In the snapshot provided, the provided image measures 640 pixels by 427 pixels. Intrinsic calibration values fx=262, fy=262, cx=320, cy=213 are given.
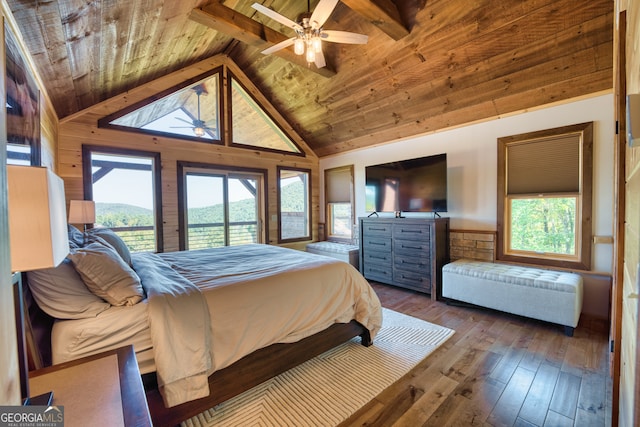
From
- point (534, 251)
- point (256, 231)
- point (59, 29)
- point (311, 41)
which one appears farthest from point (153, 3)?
point (534, 251)

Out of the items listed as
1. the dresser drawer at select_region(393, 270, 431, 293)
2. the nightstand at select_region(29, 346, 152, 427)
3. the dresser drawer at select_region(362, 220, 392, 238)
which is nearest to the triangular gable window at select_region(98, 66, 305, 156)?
the dresser drawer at select_region(362, 220, 392, 238)

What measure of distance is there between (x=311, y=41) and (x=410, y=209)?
278 centimetres

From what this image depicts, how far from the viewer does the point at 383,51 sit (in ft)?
11.0

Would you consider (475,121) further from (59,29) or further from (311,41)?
(59,29)

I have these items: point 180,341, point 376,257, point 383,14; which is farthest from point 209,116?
point 180,341

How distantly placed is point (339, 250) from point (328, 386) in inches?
124

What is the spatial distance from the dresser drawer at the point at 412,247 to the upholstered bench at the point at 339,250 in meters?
0.99

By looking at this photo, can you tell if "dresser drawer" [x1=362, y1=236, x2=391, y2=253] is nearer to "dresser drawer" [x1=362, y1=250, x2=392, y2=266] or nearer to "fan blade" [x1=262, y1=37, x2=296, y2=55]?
"dresser drawer" [x1=362, y1=250, x2=392, y2=266]

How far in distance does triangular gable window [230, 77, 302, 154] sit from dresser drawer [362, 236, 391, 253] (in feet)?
8.41

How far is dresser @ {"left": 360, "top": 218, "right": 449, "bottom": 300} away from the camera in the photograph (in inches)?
146

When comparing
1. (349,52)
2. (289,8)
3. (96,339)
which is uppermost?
(289,8)

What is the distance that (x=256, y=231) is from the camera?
5191 millimetres

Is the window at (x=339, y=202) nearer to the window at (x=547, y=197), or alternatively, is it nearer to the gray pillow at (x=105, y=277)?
the window at (x=547, y=197)

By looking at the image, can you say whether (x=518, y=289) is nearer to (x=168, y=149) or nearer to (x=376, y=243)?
(x=376, y=243)
